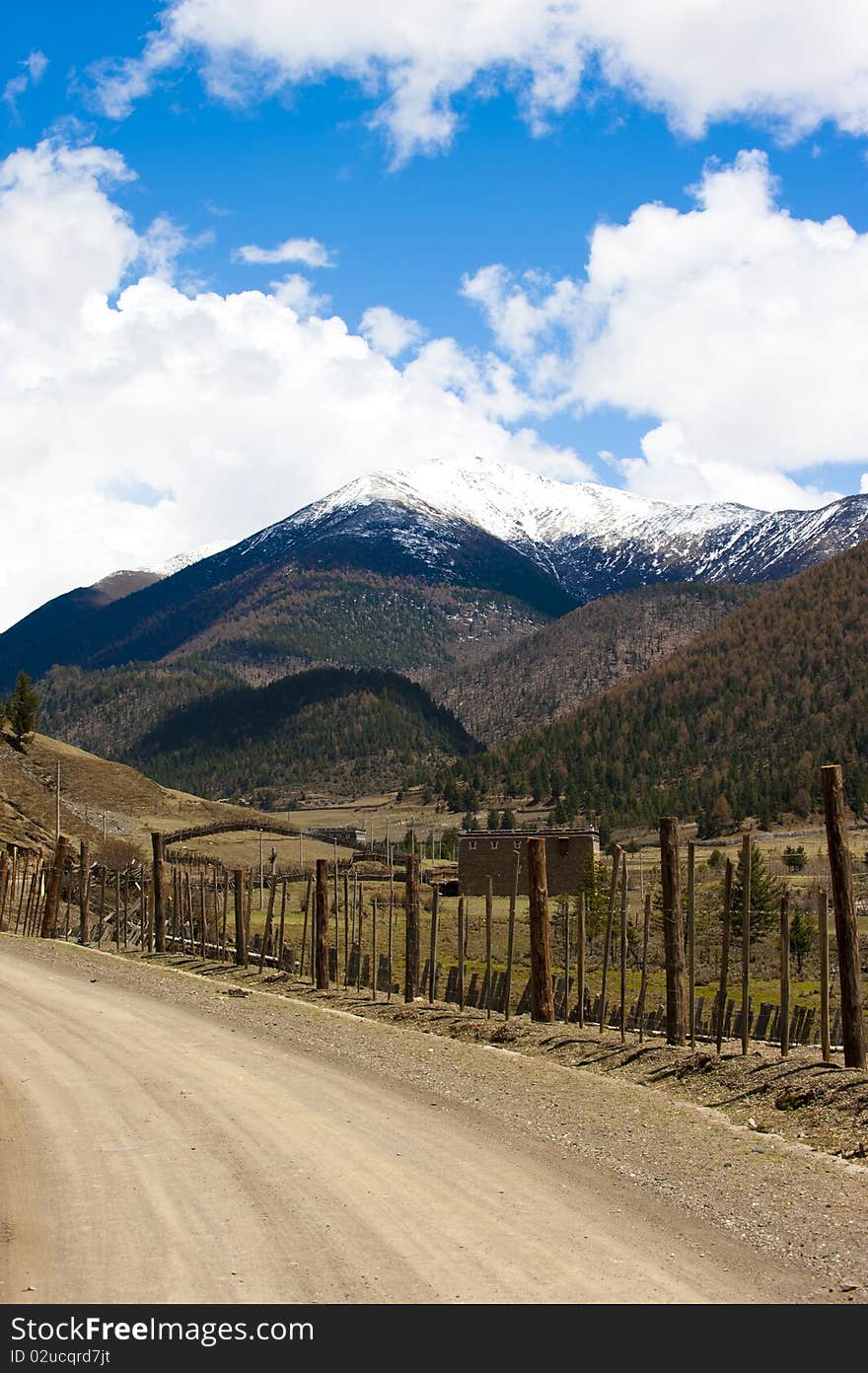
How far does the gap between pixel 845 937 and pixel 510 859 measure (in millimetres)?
70058

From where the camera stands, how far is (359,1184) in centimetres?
1081

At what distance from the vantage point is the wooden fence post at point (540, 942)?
78.8 ft

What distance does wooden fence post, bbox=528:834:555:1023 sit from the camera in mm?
24031

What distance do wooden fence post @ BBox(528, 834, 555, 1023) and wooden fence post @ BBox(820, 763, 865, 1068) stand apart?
689 cm

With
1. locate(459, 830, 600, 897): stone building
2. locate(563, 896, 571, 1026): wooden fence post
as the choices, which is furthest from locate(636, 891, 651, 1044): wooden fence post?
locate(459, 830, 600, 897): stone building

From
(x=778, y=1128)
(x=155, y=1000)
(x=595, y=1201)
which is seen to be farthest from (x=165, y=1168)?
(x=155, y=1000)

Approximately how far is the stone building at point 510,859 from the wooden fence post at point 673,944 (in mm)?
62175

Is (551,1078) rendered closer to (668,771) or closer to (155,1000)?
(155,1000)

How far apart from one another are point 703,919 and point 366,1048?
48.7 m

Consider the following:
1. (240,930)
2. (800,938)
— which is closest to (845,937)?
(240,930)

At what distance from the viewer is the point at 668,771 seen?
7446 inches

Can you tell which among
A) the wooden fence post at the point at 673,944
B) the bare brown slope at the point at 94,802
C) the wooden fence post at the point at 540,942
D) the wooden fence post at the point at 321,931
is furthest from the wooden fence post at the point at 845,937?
the bare brown slope at the point at 94,802

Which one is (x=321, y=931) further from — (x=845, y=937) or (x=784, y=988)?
(x=845, y=937)
